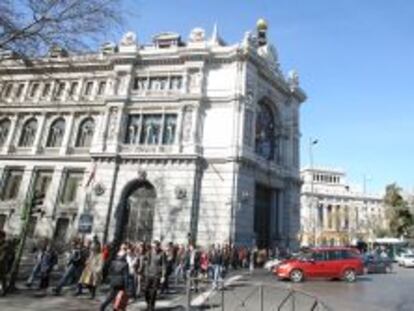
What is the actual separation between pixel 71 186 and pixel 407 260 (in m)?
29.8

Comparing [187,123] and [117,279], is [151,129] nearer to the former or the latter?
[187,123]

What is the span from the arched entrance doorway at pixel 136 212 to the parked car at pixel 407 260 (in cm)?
2283

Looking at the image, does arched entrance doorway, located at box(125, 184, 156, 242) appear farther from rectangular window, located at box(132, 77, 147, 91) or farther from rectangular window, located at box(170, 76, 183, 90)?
rectangular window, located at box(132, 77, 147, 91)

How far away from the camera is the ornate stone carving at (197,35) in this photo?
3588cm

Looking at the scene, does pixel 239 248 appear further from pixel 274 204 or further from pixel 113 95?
pixel 113 95

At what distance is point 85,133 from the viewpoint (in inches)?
1489

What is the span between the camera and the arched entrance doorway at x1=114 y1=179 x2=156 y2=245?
3297 cm

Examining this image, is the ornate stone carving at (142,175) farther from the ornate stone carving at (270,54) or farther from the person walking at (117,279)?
the person walking at (117,279)

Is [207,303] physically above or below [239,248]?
below

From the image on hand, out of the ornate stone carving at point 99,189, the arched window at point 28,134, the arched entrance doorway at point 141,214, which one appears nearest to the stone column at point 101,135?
the ornate stone carving at point 99,189

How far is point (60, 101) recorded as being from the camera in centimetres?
3859

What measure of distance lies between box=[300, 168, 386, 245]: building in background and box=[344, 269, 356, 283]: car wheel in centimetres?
6384

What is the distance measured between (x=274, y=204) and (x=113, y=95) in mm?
16453

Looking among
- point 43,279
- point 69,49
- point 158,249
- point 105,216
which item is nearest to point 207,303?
point 158,249
